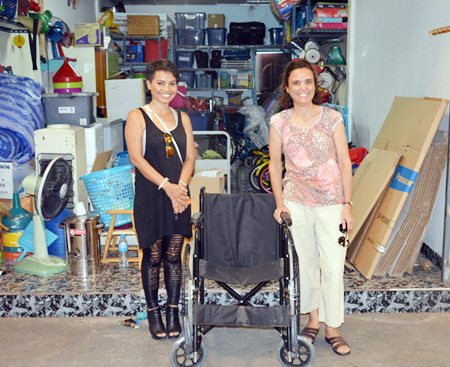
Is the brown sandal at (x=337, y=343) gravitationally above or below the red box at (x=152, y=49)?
below

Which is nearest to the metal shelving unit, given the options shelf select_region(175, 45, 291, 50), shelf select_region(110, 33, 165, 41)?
shelf select_region(175, 45, 291, 50)

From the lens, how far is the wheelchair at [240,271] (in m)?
2.88

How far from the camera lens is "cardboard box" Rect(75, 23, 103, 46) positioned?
7395 mm

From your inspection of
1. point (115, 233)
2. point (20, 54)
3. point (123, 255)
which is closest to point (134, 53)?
point (20, 54)

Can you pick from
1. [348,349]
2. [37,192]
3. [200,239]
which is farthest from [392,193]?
[37,192]

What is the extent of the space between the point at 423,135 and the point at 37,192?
103 inches

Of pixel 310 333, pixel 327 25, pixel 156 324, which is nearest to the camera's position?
pixel 310 333

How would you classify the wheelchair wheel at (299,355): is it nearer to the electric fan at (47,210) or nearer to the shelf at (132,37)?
the electric fan at (47,210)

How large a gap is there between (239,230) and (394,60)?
9.31ft

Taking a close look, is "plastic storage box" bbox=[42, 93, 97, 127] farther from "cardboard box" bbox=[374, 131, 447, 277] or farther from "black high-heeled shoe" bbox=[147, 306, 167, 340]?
"cardboard box" bbox=[374, 131, 447, 277]

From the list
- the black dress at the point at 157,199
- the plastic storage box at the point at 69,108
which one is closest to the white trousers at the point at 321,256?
the black dress at the point at 157,199

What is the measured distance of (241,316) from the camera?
2895 millimetres

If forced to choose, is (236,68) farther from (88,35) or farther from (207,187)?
(207,187)

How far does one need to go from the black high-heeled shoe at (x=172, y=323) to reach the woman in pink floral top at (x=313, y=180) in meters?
0.77
